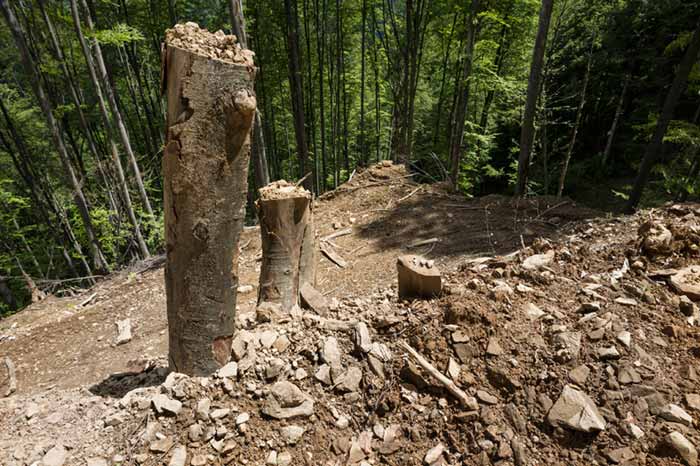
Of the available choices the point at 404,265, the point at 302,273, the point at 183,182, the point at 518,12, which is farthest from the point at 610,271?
the point at 518,12

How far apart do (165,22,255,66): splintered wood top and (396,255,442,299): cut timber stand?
170cm

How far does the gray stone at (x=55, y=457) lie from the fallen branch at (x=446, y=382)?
6.16ft

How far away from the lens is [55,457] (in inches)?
63.2

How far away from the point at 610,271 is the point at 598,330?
892 mm

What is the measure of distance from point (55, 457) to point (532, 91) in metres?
7.73

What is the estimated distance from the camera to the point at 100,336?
15.1ft

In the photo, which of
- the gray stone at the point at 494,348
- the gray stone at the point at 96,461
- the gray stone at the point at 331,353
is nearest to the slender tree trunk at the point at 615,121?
the gray stone at the point at 494,348

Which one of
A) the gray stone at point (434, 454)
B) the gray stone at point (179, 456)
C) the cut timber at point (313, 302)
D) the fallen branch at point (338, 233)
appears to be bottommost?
the fallen branch at point (338, 233)

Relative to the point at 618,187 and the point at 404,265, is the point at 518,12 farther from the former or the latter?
the point at 404,265

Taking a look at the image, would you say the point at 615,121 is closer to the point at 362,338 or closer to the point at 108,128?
the point at 362,338

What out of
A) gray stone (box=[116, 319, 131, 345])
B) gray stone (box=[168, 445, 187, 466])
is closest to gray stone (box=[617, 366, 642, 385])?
gray stone (box=[168, 445, 187, 466])

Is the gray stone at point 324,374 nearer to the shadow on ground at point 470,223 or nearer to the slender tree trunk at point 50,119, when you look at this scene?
the shadow on ground at point 470,223

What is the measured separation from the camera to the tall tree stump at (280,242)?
9.95 ft

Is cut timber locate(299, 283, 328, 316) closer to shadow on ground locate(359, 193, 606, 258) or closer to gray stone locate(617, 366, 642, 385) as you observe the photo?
gray stone locate(617, 366, 642, 385)
